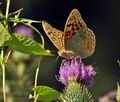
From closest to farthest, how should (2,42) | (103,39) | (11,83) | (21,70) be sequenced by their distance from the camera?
1. (2,42)
2. (11,83)
3. (21,70)
4. (103,39)

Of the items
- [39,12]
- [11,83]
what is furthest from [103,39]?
[11,83]

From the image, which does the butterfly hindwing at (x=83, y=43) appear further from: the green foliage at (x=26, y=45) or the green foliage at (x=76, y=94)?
the green foliage at (x=26, y=45)

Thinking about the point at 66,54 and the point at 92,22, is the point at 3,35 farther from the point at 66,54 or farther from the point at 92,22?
the point at 92,22

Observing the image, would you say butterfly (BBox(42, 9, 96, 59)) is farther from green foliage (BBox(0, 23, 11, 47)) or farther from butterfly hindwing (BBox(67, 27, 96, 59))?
green foliage (BBox(0, 23, 11, 47))

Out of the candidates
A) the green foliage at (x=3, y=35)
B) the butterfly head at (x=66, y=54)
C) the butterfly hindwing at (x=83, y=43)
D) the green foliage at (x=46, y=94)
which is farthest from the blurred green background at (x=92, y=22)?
the green foliage at (x=3, y=35)

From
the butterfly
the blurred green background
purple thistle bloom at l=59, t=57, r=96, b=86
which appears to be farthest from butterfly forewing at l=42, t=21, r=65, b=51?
the blurred green background

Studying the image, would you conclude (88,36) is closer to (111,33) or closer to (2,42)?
(2,42)

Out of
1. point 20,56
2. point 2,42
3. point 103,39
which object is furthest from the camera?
point 103,39

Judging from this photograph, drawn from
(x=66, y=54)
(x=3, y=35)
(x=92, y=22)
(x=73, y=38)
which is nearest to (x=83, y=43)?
(x=73, y=38)
